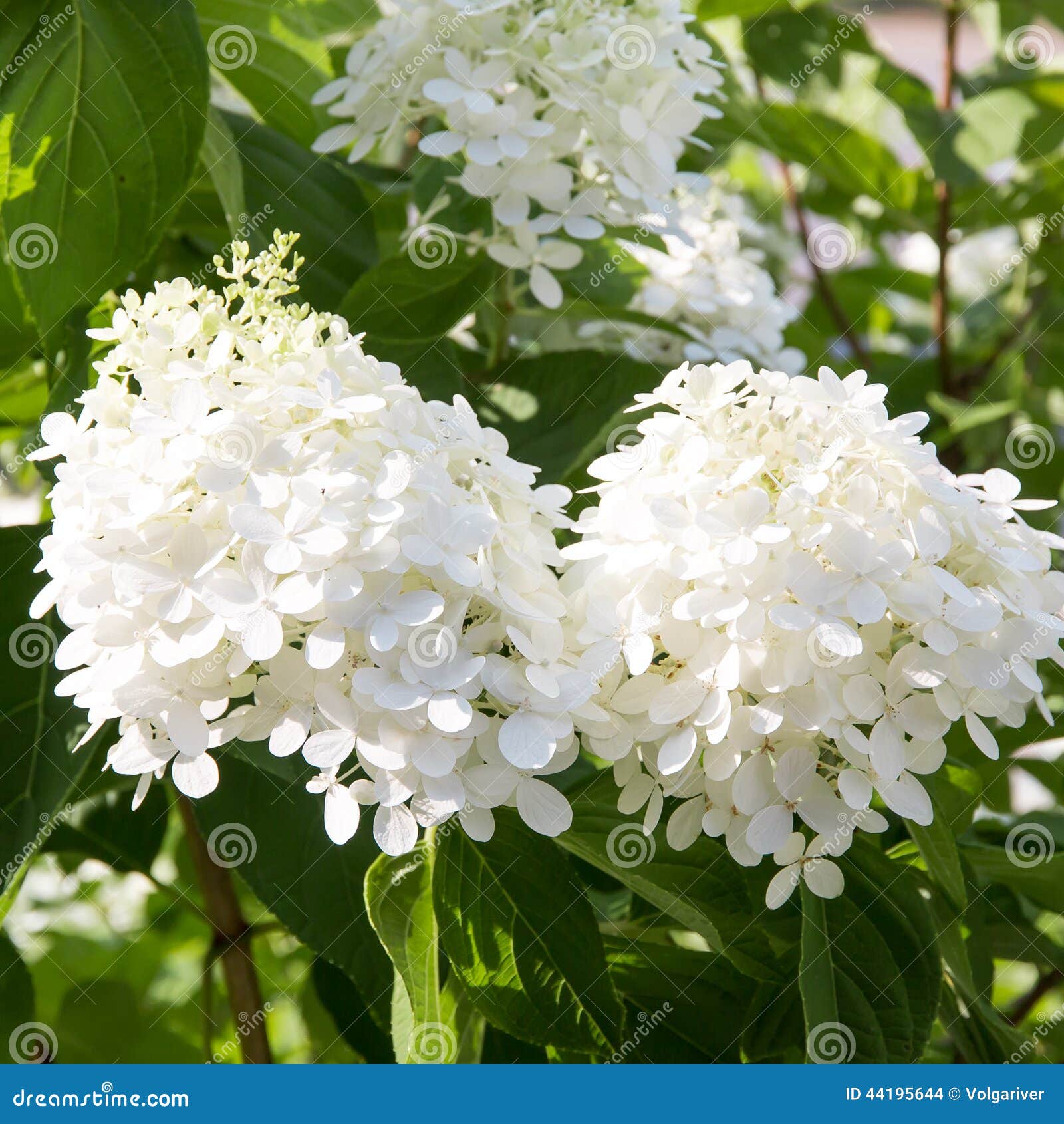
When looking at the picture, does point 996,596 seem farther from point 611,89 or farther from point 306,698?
point 611,89

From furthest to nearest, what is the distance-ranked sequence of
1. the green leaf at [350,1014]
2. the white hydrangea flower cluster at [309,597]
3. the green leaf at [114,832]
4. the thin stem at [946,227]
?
the thin stem at [946,227] → the green leaf at [114,832] → the green leaf at [350,1014] → the white hydrangea flower cluster at [309,597]

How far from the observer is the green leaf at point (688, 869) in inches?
25.1

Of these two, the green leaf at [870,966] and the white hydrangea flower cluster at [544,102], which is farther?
the white hydrangea flower cluster at [544,102]

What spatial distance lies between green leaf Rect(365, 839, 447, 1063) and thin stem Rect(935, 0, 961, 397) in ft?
2.87

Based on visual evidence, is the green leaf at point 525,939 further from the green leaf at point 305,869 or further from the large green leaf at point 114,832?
the large green leaf at point 114,832

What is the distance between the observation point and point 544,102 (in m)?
0.78

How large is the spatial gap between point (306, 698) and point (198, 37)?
460 mm

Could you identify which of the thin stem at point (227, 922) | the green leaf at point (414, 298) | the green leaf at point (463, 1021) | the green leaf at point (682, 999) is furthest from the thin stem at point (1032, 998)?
the green leaf at point (414, 298)

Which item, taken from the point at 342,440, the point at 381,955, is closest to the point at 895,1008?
the point at 381,955

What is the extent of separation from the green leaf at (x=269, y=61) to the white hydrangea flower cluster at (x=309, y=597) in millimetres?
433

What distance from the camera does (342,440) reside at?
54 cm

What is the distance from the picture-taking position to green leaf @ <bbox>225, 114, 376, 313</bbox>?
0.85m

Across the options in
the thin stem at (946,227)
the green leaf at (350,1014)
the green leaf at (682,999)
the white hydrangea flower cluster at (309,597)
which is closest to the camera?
the white hydrangea flower cluster at (309,597)

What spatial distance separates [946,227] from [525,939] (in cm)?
97
